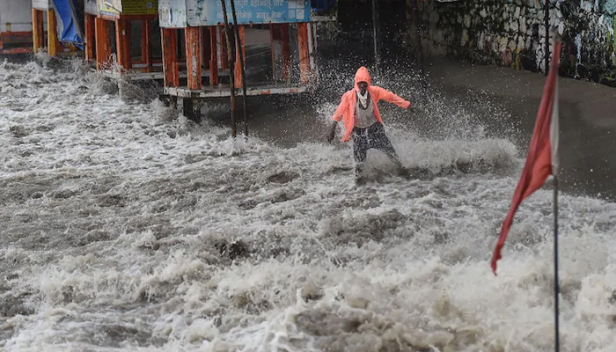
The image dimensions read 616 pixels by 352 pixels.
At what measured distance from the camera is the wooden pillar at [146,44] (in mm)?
18109

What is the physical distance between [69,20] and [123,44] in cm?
388

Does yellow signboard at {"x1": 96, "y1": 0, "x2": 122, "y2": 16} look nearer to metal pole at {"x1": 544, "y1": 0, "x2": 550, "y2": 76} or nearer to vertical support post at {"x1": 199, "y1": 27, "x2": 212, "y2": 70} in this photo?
vertical support post at {"x1": 199, "y1": 27, "x2": 212, "y2": 70}

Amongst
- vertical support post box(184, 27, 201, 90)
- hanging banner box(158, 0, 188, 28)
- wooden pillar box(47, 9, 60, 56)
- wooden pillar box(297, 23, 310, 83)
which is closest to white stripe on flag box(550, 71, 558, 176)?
hanging banner box(158, 0, 188, 28)

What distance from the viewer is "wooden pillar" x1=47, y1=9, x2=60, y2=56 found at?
74.3ft

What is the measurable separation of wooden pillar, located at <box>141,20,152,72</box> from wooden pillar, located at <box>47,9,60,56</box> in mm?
5046

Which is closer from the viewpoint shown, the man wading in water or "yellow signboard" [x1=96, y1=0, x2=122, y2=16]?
the man wading in water

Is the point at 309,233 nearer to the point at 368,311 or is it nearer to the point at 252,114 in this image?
the point at 368,311

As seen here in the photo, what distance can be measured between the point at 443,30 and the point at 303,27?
5.33 meters

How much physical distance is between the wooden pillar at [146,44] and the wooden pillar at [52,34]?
5.05 metres

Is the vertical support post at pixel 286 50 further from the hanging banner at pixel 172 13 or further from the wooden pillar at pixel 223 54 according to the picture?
the hanging banner at pixel 172 13

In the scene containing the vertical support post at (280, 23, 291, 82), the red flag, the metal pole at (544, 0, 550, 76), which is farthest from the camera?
the vertical support post at (280, 23, 291, 82)

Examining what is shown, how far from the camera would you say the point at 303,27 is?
15609 millimetres

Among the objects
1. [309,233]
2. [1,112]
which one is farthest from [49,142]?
[309,233]

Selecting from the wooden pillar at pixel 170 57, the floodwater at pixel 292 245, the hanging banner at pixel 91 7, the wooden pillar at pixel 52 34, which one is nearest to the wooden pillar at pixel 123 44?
the hanging banner at pixel 91 7
